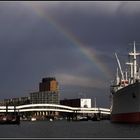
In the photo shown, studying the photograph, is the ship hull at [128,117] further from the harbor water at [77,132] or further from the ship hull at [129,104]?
the harbor water at [77,132]

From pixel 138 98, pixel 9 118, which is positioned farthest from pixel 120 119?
pixel 9 118

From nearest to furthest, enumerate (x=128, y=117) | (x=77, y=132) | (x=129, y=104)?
(x=77, y=132) → (x=128, y=117) → (x=129, y=104)

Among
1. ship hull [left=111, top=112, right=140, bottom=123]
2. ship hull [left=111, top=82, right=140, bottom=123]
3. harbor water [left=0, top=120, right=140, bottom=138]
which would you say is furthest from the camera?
ship hull [left=111, top=82, right=140, bottom=123]

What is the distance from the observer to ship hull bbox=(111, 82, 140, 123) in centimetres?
10550

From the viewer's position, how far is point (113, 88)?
152 m

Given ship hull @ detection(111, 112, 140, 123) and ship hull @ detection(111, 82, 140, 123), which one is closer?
ship hull @ detection(111, 112, 140, 123)

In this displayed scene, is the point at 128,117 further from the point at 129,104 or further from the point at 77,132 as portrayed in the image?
the point at 77,132

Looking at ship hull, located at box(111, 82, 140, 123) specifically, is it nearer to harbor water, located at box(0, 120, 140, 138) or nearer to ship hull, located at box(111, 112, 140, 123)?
ship hull, located at box(111, 112, 140, 123)

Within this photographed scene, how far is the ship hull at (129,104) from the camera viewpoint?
10550 cm

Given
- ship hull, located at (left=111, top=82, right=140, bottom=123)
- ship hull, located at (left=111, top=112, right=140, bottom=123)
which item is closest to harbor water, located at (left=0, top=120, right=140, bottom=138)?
ship hull, located at (left=111, top=112, right=140, bottom=123)

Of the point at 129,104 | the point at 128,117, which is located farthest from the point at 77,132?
the point at 129,104

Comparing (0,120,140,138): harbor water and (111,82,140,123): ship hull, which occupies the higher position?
(111,82,140,123): ship hull

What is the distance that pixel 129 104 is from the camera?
110062 millimetres

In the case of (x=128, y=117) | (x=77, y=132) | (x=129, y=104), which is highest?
(x=129, y=104)
